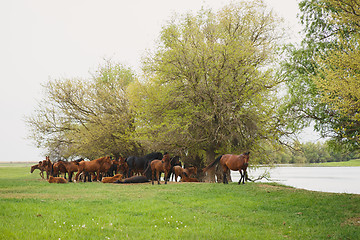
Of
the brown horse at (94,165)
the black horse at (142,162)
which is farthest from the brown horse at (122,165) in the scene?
the brown horse at (94,165)

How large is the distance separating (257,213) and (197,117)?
1228 cm

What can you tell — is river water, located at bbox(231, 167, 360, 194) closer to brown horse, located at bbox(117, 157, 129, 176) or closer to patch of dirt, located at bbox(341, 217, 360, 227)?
brown horse, located at bbox(117, 157, 129, 176)

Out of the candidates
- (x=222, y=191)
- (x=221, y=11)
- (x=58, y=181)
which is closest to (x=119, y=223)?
(x=222, y=191)

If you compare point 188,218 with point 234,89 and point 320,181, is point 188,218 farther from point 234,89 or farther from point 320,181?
point 320,181

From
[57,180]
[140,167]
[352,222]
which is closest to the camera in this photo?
[352,222]

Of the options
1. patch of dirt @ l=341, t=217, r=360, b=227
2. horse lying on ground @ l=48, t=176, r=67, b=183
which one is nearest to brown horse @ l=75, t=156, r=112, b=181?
horse lying on ground @ l=48, t=176, r=67, b=183

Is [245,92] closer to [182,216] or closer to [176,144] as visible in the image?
[176,144]

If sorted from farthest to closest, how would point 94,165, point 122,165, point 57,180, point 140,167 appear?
point 122,165 < point 140,167 < point 94,165 < point 57,180

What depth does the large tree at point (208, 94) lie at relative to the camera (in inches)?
889

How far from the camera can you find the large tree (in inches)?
→ 889

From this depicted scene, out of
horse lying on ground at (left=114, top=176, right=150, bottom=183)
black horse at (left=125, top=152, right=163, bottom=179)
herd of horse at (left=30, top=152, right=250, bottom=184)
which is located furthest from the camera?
black horse at (left=125, top=152, right=163, bottom=179)

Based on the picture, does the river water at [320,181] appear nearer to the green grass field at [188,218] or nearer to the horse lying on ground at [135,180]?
the horse lying on ground at [135,180]

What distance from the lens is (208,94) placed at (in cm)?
2238

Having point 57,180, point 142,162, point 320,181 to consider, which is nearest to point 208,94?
point 142,162
